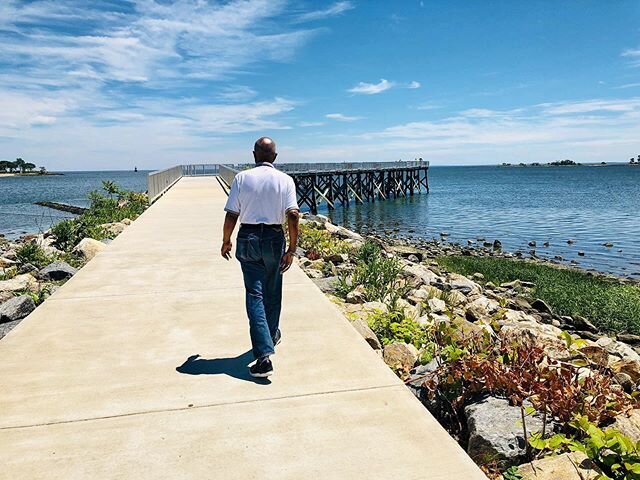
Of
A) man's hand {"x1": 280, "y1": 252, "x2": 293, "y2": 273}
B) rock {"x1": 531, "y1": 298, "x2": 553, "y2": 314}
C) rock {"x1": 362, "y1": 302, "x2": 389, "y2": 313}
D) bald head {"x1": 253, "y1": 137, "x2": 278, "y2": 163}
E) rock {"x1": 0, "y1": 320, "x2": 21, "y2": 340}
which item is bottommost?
rock {"x1": 531, "y1": 298, "x2": 553, "y2": 314}

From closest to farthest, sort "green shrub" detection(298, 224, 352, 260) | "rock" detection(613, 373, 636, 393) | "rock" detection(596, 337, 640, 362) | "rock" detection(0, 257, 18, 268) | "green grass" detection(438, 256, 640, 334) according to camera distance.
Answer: "rock" detection(613, 373, 636, 393), "rock" detection(596, 337, 640, 362), "rock" detection(0, 257, 18, 268), "green shrub" detection(298, 224, 352, 260), "green grass" detection(438, 256, 640, 334)

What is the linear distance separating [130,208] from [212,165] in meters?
28.0

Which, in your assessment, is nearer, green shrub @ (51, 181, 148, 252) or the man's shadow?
Answer: the man's shadow

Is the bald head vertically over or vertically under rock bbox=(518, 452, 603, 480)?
over

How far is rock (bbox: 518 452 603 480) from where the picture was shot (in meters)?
2.85

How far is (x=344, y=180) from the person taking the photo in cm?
4731

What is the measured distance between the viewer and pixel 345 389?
12.6 ft

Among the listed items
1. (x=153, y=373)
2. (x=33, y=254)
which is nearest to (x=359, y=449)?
(x=153, y=373)

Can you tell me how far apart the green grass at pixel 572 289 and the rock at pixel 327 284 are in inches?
249

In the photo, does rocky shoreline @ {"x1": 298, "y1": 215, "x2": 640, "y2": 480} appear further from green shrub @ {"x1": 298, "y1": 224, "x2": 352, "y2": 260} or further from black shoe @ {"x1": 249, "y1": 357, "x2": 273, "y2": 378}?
green shrub @ {"x1": 298, "y1": 224, "x2": 352, "y2": 260}

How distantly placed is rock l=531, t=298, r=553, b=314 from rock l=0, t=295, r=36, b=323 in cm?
966

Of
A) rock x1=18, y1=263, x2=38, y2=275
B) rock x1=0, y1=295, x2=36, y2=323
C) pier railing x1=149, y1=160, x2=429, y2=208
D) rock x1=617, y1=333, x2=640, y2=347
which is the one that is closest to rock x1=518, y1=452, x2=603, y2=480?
rock x1=0, y1=295, x2=36, y2=323

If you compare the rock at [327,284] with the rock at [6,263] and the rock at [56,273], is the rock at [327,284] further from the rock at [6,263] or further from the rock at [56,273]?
the rock at [6,263]

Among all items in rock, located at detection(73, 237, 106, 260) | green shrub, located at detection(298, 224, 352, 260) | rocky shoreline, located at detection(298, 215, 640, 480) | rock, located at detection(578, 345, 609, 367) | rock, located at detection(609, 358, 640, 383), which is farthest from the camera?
green shrub, located at detection(298, 224, 352, 260)
